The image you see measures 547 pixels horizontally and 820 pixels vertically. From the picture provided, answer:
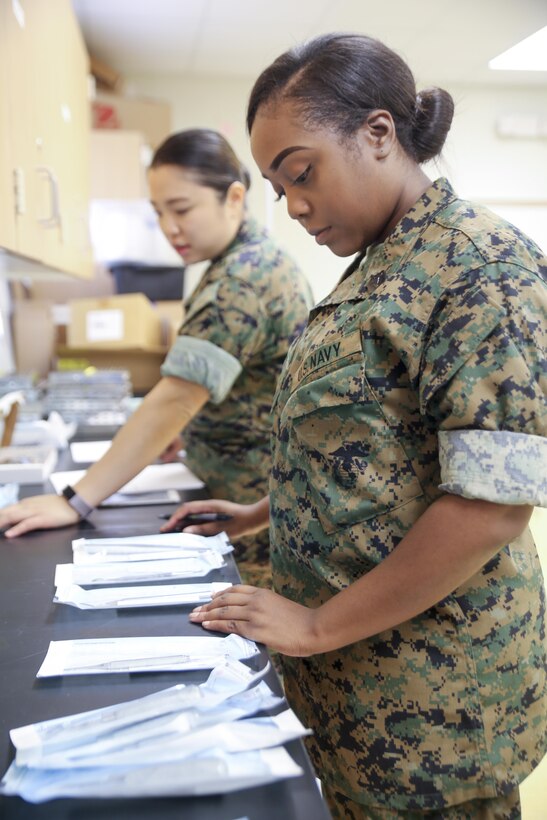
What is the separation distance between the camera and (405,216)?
33.4 inches

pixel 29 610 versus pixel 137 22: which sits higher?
pixel 137 22

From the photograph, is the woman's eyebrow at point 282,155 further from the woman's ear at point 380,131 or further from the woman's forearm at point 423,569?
the woman's forearm at point 423,569

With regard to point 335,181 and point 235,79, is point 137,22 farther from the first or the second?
point 335,181

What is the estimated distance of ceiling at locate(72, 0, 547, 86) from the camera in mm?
3367

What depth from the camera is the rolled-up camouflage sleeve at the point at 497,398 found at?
2.27ft

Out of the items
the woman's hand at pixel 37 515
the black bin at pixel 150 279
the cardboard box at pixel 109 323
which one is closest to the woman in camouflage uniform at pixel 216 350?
the woman's hand at pixel 37 515

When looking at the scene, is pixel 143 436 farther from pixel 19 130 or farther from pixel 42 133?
pixel 42 133

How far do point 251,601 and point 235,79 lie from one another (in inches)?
179

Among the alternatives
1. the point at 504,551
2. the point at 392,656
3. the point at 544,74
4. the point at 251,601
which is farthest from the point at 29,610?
the point at 544,74

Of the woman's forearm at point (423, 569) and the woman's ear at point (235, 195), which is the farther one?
the woman's ear at point (235, 195)

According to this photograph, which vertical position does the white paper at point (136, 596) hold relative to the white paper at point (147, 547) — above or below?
above

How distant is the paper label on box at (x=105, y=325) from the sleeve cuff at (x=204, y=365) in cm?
197

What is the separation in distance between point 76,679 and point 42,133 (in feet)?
5.03

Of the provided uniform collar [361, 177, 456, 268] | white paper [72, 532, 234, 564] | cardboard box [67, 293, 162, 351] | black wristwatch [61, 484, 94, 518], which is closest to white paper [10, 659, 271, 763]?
white paper [72, 532, 234, 564]
